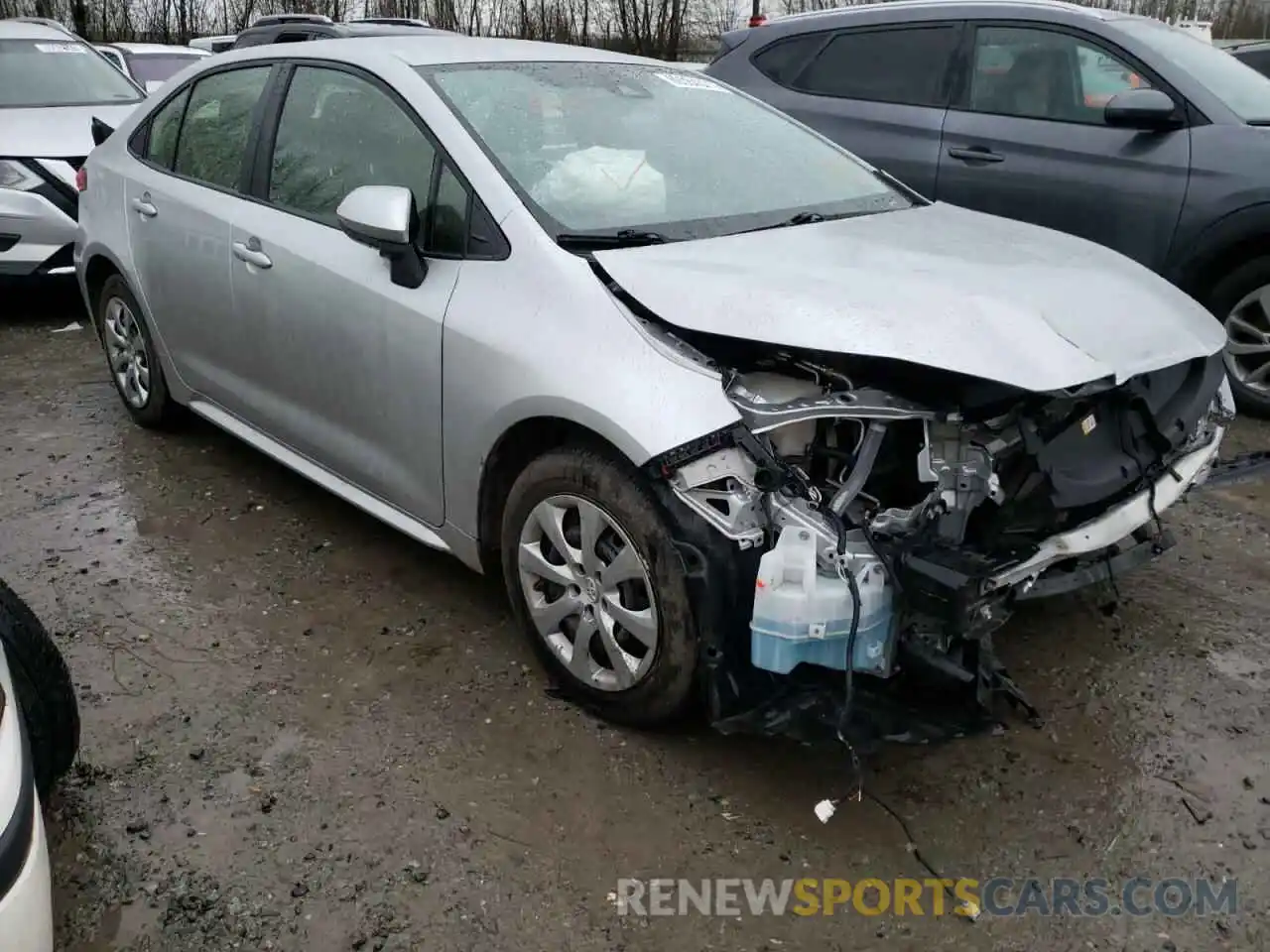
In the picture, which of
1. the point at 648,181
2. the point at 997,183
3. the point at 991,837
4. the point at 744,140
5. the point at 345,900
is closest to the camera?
the point at 345,900

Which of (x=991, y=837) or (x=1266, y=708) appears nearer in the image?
(x=991, y=837)

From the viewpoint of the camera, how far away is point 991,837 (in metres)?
2.55

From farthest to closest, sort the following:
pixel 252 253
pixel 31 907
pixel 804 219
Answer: pixel 252 253
pixel 804 219
pixel 31 907

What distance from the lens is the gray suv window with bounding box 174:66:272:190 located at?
3.97 metres

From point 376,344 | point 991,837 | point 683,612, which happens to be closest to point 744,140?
point 376,344

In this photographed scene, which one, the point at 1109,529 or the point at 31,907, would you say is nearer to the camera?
the point at 31,907

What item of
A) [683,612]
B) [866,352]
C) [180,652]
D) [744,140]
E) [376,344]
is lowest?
[180,652]

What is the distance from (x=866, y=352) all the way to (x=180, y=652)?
7.23ft

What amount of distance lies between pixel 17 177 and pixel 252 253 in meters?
4.15

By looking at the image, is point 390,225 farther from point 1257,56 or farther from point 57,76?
point 1257,56

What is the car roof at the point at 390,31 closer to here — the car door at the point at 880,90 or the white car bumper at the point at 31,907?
the car door at the point at 880,90

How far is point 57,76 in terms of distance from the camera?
8125 mm

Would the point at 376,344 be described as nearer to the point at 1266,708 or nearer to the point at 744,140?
the point at 744,140

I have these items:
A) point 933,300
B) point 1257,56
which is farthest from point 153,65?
point 933,300
